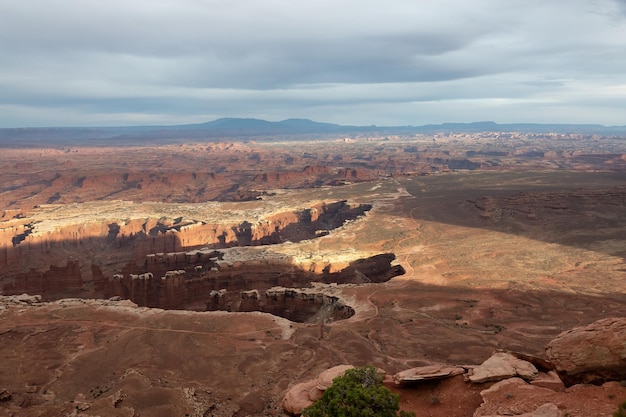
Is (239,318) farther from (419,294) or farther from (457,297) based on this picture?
(457,297)

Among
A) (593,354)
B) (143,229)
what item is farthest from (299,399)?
(143,229)

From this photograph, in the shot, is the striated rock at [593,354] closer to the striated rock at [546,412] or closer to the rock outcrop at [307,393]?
the striated rock at [546,412]

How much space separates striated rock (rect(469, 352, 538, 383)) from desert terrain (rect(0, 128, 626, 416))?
334mm

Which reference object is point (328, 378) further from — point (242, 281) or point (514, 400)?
point (242, 281)

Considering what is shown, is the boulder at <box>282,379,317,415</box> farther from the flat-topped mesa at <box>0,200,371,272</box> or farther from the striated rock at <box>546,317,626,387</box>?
the flat-topped mesa at <box>0,200,371,272</box>

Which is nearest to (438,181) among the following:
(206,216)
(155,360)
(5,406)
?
(206,216)

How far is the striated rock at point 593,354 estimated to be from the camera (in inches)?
539

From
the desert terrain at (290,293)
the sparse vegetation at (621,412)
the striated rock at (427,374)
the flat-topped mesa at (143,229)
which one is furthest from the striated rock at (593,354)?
the flat-topped mesa at (143,229)

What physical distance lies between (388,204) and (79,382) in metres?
65.5

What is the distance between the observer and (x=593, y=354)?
556 inches

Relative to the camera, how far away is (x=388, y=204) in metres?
81.8

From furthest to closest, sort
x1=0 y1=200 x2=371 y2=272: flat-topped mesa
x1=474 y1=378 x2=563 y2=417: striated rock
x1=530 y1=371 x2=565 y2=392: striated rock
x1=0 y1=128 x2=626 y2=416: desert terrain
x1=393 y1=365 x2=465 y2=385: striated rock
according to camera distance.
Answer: x1=0 y1=200 x2=371 y2=272: flat-topped mesa
x1=0 y1=128 x2=626 y2=416: desert terrain
x1=393 y1=365 x2=465 y2=385: striated rock
x1=530 y1=371 x2=565 y2=392: striated rock
x1=474 y1=378 x2=563 y2=417: striated rock

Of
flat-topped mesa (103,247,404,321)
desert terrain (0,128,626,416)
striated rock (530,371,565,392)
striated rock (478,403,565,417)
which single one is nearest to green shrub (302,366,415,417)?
desert terrain (0,128,626,416)

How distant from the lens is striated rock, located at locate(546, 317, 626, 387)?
13.7m
